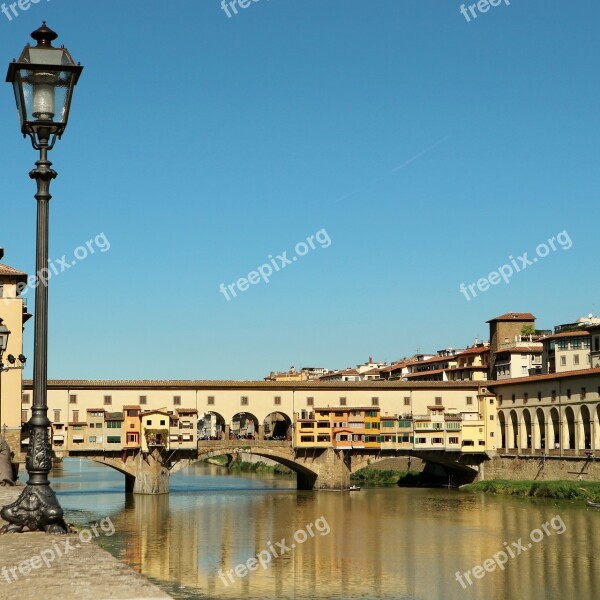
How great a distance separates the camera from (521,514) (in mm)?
47281

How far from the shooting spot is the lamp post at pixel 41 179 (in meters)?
8.78

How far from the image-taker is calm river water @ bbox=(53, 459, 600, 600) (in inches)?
1089

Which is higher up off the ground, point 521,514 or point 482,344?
point 482,344

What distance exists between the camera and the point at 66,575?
703 cm

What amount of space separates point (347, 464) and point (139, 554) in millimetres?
33750

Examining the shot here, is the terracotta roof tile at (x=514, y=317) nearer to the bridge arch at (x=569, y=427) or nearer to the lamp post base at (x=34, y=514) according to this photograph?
the bridge arch at (x=569, y=427)

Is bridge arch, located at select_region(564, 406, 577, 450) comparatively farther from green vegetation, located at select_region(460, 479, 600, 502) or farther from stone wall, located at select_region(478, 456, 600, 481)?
green vegetation, located at select_region(460, 479, 600, 502)

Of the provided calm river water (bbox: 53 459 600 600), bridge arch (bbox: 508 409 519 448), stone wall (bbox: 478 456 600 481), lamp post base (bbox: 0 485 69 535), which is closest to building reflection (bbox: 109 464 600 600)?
calm river water (bbox: 53 459 600 600)

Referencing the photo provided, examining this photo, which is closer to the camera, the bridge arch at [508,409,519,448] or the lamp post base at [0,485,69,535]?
the lamp post base at [0,485,69,535]

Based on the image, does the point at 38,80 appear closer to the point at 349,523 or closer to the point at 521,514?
the point at 349,523

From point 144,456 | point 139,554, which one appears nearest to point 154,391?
point 144,456

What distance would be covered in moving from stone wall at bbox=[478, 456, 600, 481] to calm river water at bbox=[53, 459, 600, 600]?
4.45 m

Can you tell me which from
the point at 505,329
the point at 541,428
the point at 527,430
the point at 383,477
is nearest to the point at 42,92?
the point at 541,428

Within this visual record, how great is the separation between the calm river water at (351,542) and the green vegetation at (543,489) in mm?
1677
